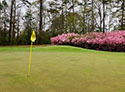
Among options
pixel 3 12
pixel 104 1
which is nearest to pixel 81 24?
pixel 104 1

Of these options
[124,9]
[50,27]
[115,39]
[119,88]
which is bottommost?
[119,88]

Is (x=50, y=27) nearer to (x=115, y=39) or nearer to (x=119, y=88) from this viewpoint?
(x=115, y=39)

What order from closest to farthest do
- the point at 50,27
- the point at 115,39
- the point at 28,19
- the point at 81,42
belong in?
the point at 115,39 → the point at 81,42 → the point at 50,27 → the point at 28,19

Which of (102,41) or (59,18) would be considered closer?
(102,41)

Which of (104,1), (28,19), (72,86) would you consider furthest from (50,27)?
(72,86)

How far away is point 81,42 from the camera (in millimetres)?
9992

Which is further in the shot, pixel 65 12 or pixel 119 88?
pixel 65 12

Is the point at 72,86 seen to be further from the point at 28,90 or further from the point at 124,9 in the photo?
the point at 124,9

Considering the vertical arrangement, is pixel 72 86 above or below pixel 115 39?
below

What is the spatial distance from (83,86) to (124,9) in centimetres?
2021

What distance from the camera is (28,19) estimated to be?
20.0m

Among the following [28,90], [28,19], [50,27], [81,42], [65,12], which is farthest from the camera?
[65,12]

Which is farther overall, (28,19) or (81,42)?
(28,19)

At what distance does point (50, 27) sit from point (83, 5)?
6168 millimetres
